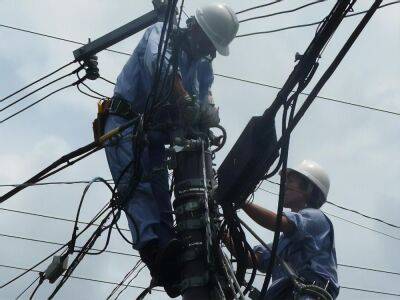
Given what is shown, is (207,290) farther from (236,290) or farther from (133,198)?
(133,198)

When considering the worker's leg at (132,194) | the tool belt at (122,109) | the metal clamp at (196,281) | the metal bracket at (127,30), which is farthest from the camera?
the metal bracket at (127,30)

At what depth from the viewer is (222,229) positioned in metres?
4.90

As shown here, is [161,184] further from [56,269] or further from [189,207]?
[56,269]

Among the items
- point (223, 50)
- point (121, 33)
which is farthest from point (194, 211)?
point (121, 33)

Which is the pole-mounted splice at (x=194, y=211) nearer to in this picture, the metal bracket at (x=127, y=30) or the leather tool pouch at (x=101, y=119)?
the leather tool pouch at (x=101, y=119)

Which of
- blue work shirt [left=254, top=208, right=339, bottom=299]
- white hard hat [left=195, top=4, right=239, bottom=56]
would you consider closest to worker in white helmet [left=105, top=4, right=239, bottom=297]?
white hard hat [left=195, top=4, right=239, bottom=56]

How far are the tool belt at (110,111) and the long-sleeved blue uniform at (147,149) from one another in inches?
1.5

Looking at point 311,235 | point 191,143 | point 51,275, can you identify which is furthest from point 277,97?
point 51,275

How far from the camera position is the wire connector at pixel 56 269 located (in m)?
5.48

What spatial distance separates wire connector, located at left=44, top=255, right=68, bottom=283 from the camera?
5.48 meters

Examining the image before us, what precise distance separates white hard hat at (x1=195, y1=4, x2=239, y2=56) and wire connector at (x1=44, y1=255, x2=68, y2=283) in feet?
6.17

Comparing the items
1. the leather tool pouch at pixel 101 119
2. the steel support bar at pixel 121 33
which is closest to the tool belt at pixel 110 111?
the leather tool pouch at pixel 101 119

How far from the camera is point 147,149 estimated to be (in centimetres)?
560

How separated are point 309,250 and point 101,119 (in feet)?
5.85
